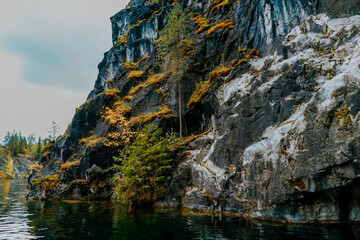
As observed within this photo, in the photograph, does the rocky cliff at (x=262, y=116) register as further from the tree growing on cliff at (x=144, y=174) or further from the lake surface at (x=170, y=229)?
the lake surface at (x=170, y=229)

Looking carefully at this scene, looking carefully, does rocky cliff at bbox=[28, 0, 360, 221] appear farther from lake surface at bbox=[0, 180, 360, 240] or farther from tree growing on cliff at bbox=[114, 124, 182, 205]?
lake surface at bbox=[0, 180, 360, 240]

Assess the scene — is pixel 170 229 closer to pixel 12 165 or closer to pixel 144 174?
pixel 144 174

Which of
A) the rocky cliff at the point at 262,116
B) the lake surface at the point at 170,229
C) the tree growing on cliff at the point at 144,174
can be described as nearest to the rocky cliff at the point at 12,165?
the rocky cliff at the point at 262,116

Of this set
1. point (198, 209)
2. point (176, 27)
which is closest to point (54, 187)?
point (198, 209)

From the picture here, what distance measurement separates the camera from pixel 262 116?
62.4ft

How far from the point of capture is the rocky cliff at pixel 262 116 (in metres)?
13.0

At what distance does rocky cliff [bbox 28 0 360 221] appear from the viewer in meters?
13.0

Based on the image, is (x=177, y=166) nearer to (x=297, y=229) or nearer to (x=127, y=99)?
(x=297, y=229)

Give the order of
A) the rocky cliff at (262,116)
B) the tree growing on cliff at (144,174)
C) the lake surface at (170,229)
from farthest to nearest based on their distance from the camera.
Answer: the tree growing on cliff at (144,174) < the rocky cliff at (262,116) < the lake surface at (170,229)

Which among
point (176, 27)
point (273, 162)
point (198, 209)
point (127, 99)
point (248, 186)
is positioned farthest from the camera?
point (127, 99)

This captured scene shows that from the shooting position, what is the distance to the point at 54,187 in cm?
3409

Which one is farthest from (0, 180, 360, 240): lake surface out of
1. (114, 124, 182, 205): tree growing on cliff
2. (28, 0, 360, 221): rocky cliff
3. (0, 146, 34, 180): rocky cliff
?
(0, 146, 34, 180): rocky cliff

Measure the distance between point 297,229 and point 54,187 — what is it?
112 feet

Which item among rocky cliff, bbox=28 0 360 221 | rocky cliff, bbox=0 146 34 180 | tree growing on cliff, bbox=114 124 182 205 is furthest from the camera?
rocky cliff, bbox=0 146 34 180
